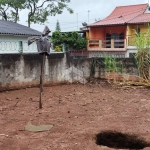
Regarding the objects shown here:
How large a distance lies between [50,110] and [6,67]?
232cm

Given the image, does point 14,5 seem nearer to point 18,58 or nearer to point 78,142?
point 18,58

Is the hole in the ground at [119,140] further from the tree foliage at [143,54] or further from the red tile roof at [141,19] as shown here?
the red tile roof at [141,19]

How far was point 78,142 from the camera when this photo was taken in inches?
130

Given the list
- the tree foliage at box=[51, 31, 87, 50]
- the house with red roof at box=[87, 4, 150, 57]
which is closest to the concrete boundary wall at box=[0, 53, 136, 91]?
the house with red roof at box=[87, 4, 150, 57]

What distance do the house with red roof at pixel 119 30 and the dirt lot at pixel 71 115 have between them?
10558 millimetres

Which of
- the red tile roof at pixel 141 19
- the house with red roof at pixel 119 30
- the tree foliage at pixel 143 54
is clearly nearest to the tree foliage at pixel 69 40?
the house with red roof at pixel 119 30

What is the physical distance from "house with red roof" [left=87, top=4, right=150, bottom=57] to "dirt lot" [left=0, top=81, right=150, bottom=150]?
10.6 meters

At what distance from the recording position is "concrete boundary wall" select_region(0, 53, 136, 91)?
6.75 meters

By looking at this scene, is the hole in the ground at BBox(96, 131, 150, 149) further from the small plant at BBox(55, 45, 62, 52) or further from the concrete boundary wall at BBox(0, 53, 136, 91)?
the small plant at BBox(55, 45, 62, 52)

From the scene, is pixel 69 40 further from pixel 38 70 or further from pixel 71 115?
pixel 71 115

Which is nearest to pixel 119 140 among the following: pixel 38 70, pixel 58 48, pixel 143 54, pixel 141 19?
pixel 38 70

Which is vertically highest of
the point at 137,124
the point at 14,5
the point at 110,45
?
the point at 14,5

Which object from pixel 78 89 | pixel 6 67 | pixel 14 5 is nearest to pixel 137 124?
pixel 78 89

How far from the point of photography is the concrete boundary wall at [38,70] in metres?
6.75
